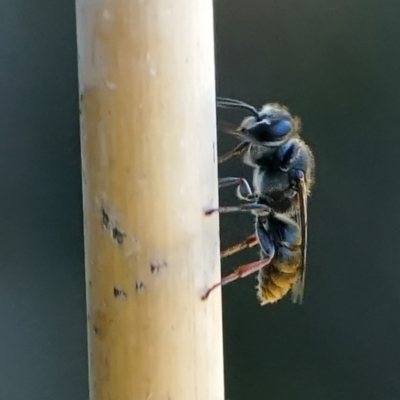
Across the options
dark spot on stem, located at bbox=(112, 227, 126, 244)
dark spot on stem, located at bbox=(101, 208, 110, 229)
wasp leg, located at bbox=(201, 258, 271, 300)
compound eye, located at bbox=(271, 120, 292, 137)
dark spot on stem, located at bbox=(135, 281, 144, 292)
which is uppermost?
compound eye, located at bbox=(271, 120, 292, 137)

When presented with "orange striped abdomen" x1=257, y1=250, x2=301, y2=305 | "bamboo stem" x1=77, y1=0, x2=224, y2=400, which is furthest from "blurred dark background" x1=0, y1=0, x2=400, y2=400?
"bamboo stem" x1=77, y1=0, x2=224, y2=400

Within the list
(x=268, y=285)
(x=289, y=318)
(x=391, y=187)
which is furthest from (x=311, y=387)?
(x=268, y=285)

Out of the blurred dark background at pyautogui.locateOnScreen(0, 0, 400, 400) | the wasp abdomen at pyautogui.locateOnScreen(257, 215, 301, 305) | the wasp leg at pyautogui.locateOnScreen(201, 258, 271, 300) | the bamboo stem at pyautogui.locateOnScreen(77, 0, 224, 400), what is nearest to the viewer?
the bamboo stem at pyautogui.locateOnScreen(77, 0, 224, 400)

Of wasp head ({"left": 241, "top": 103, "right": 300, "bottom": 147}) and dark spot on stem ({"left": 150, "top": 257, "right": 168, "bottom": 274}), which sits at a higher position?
wasp head ({"left": 241, "top": 103, "right": 300, "bottom": 147})

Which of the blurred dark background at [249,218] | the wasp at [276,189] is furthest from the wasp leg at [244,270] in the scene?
the blurred dark background at [249,218]

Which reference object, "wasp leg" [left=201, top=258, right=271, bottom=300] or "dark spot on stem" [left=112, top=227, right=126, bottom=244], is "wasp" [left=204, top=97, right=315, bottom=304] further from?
"dark spot on stem" [left=112, top=227, right=126, bottom=244]

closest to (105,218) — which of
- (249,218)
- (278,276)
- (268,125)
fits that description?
(268,125)

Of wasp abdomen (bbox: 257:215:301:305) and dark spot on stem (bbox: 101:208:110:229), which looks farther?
wasp abdomen (bbox: 257:215:301:305)

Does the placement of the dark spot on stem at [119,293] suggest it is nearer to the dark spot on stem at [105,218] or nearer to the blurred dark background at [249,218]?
the dark spot on stem at [105,218]

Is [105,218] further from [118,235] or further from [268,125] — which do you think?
[268,125]
